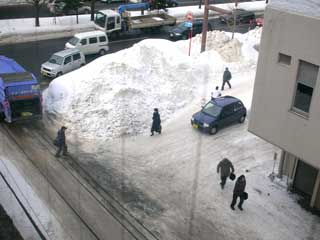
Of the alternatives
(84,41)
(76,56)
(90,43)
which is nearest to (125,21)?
(90,43)

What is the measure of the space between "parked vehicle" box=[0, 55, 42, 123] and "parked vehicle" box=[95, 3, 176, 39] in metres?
14.8

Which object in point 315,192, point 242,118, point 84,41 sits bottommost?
point 315,192

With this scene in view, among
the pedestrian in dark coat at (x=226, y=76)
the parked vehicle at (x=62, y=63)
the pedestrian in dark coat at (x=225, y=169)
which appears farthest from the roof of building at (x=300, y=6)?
the parked vehicle at (x=62, y=63)

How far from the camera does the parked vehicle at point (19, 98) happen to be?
20.4 metres

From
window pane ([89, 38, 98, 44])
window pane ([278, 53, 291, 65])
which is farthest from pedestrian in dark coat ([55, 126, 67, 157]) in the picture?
window pane ([89, 38, 98, 44])

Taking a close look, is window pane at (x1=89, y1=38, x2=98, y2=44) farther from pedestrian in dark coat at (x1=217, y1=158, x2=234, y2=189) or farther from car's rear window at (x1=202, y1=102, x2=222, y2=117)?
pedestrian in dark coat at (x1=217, y1=158, x2=234, y2=189)

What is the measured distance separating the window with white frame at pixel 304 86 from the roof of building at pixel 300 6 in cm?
144

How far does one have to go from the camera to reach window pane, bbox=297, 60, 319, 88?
43.5 feet

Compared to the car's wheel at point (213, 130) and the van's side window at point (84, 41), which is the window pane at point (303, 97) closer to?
the car's wheel at point (213, 130)

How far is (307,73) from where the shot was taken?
13477 mm

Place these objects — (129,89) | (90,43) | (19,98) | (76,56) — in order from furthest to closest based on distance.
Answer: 1. (90,43)
2. (76,56)
3. (129,89)
4. (19,98)

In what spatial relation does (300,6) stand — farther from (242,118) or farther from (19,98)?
(19,98)

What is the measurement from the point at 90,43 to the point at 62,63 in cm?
440

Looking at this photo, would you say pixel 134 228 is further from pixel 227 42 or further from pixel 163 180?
pixel 227 42
